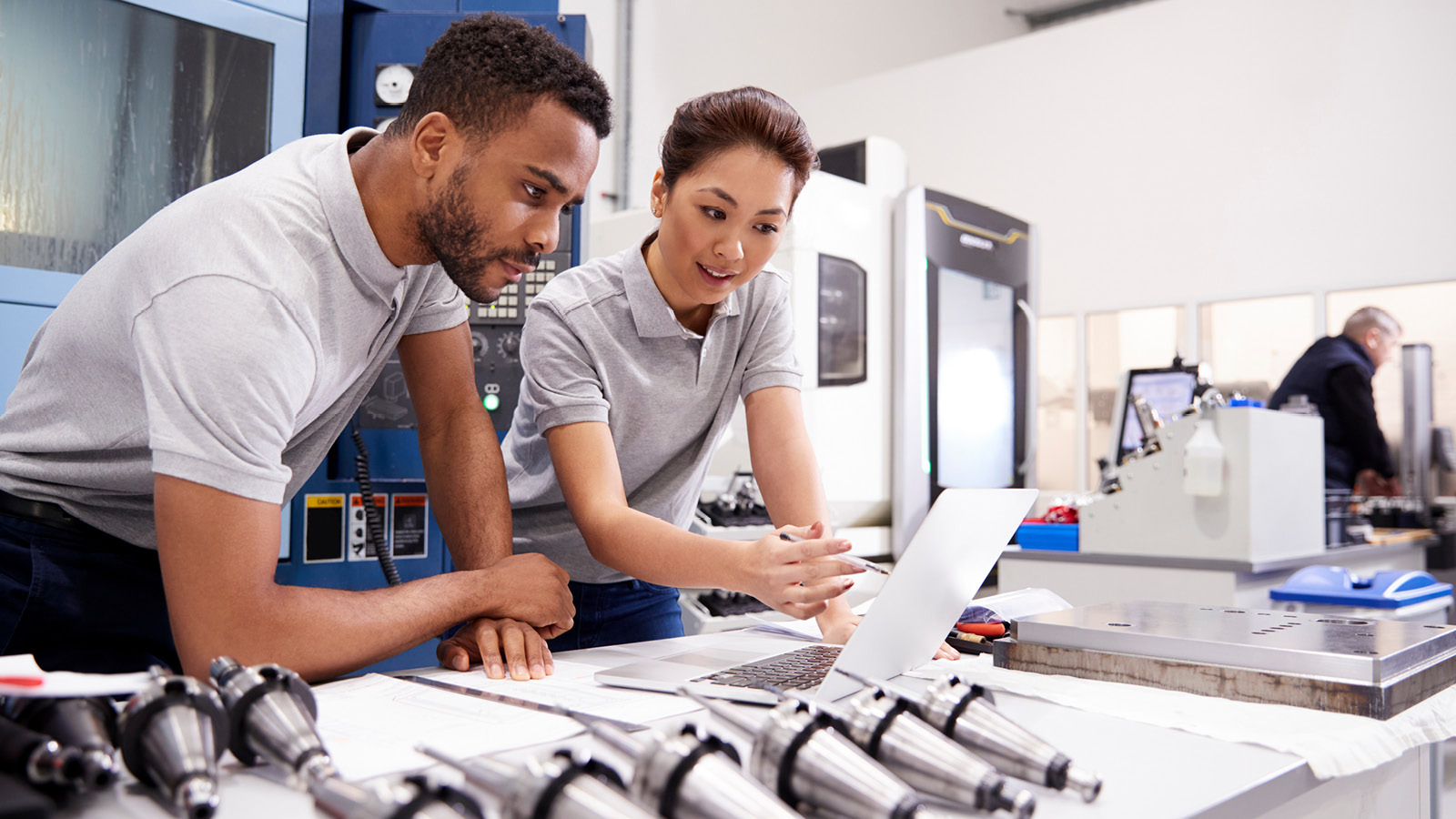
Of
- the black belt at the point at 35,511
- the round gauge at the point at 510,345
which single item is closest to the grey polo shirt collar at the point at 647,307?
the round gauge at the point at 510,345

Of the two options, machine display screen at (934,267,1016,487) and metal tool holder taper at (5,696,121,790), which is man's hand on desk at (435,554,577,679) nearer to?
metal tool holder taper at (5,696,121,790)

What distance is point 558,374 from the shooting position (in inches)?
52.5

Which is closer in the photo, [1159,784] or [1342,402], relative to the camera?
[1159,784]

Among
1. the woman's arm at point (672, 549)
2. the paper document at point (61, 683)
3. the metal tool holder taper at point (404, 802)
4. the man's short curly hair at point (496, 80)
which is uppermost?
the man's short curly hair at point (496, 80)

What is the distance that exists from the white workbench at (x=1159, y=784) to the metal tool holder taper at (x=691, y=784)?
0.33 feet

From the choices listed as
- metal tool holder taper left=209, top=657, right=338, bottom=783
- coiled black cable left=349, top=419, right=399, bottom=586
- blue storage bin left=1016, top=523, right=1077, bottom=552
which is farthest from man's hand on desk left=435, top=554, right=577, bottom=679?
blue storage bin left=1016, top=523, right=1077, bottom=552

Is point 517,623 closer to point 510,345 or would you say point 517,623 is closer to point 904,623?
point 904,623

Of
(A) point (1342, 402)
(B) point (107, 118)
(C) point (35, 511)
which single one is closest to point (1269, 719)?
(C) point (35, 511)

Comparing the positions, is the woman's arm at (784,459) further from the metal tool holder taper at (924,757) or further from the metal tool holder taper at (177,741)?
the metal tool holder taper at (177,741)

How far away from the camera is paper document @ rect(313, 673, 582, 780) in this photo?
722 mm

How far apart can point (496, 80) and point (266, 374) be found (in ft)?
1.35

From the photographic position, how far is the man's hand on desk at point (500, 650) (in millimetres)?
1060

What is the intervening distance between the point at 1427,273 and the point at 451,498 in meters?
4.83

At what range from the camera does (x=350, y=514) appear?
6.31ft
